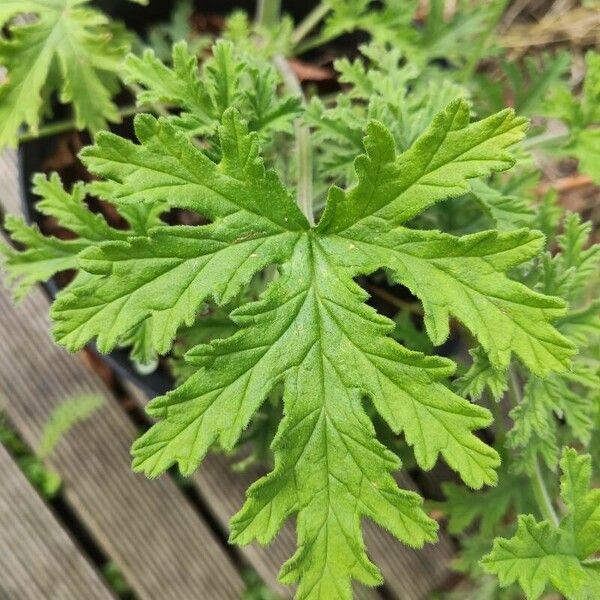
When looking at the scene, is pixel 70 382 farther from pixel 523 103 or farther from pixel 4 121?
pixel 523 103

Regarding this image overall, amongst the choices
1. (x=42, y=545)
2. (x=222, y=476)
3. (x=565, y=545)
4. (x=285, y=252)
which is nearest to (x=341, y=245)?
(x=285, y=252)

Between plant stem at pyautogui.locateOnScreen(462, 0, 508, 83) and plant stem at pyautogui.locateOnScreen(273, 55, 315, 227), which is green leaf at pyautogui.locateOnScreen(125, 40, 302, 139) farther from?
plant stem at pyautogui.locateOnScreen(462, 0, 508, 83)

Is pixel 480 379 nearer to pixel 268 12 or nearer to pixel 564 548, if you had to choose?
pixel 564 548

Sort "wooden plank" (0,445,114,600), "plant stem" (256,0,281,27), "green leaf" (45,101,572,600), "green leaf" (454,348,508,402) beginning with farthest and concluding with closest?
"wooden plank" (0,445,114,600) < "plant stem" (256,0,281,27) < "green leaf" (454,348,508,402) < "green leaf" (45,101,572,600)

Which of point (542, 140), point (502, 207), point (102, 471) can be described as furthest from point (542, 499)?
point (102, 471)

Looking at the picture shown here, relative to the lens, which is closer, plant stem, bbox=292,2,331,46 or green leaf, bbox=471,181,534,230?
green leaf, bbox=471,181,534,230

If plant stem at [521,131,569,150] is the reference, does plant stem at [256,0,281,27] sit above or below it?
above

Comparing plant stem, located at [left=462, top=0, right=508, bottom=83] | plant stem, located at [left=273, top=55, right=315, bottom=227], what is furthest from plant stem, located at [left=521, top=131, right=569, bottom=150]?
plant stem, located at [left=273, top=55, right=315, bottom=227]
